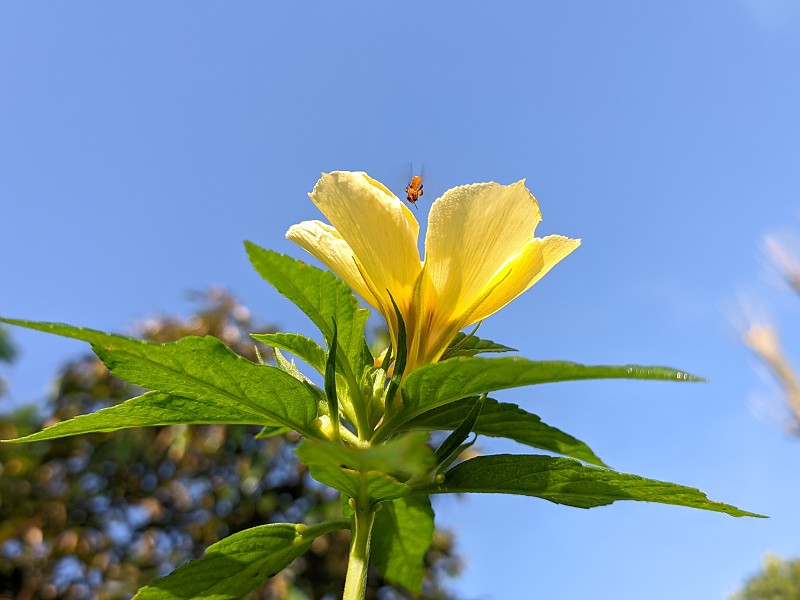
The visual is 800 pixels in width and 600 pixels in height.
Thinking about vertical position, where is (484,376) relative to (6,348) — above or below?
below

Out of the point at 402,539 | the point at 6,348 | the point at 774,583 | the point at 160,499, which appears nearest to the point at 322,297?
the point at 402,539

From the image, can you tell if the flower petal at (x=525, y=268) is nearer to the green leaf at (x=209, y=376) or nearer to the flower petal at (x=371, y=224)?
the flower petal at (x=371, y=224)

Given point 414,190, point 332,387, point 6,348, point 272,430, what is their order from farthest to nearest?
point 6,348, point 414,190, point 272,430, point 332,387

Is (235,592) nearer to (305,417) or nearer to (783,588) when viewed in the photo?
(305,417)

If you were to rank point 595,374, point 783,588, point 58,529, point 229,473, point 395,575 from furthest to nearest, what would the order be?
point 783,588 < point 229,473 < point 58,529 < point 395,575 < point 595,374

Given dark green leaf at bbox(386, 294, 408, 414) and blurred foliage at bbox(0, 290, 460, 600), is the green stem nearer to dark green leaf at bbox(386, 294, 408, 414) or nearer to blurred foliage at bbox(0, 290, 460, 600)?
dark green leaf at bbox(386, 294, 408, 414)

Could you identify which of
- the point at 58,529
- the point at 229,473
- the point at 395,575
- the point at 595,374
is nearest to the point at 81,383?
the point at 58,529

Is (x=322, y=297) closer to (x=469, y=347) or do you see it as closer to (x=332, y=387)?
(x=332, y=387)
